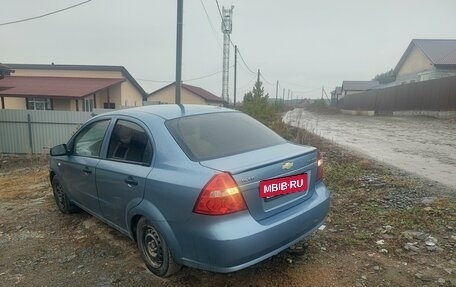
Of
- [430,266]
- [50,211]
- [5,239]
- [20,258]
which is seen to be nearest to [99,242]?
[20,258]

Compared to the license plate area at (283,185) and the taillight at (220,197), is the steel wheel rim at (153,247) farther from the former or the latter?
the license plate area at (283,185)

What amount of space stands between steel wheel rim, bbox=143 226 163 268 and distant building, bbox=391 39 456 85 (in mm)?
33197

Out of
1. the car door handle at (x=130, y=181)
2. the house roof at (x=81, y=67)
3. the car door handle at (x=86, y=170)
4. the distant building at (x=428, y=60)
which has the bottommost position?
the car door handle at (x=86, y=170)

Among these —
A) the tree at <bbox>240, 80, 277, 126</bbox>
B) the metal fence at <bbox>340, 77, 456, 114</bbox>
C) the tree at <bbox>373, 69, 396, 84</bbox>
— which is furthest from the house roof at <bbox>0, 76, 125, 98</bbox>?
the tree at <bbox>373, 69, 396, 84</bbox>

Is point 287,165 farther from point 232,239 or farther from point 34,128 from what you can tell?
point 34,128

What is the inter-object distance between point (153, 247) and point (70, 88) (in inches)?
858

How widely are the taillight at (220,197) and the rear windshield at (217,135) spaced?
1.21 ft

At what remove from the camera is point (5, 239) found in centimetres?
425

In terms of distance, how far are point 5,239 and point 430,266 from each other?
4.80m

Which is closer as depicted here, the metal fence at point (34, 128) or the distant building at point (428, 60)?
the metal fence at point (34, 128)

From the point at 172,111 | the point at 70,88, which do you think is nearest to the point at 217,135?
the point at 172,111

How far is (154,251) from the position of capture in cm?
308

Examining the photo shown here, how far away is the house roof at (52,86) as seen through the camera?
20625 millimetres

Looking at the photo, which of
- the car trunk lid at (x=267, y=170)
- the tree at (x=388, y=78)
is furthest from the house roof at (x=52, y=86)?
the tree at (x=388, y=78)
